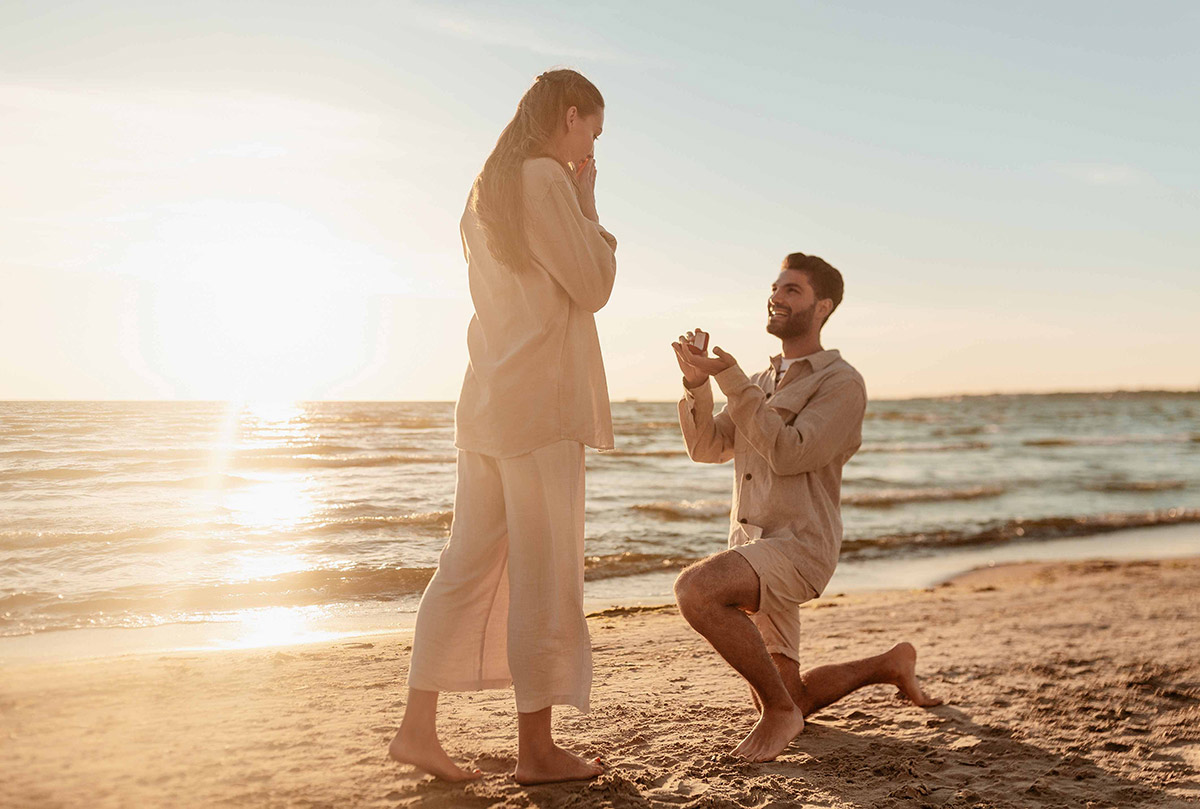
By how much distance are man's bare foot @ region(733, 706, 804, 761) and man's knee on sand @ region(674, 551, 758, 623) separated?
0.42 meters

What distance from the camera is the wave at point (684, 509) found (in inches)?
424

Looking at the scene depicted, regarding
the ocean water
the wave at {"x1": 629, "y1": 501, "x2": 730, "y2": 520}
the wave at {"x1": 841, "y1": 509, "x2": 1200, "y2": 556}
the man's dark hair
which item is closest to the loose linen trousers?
the man's dark hair

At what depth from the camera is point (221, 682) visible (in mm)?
3791

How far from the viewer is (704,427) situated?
11.8 feet

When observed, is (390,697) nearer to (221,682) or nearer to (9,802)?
(221,682)

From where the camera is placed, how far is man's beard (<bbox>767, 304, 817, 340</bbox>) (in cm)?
362

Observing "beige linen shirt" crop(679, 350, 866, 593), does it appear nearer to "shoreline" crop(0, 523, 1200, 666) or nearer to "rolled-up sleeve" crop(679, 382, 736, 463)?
"rolled-up sleeve" crop(679, 382, 736, 463)

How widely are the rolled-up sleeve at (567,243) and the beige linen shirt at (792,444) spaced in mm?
803

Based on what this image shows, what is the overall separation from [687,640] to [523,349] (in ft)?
9.88

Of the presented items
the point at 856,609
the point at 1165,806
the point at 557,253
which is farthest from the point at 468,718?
the point at 856,609

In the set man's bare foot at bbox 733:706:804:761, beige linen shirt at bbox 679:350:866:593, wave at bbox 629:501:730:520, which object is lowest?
wave at bbox 629:501:730:520

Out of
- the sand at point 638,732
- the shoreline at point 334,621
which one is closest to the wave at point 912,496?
the shoreline at point 334,621

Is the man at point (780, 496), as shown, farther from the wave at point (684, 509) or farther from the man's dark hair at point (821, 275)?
the wave at point (684, 509)

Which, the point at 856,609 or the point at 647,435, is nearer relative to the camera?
the point at 856,609
